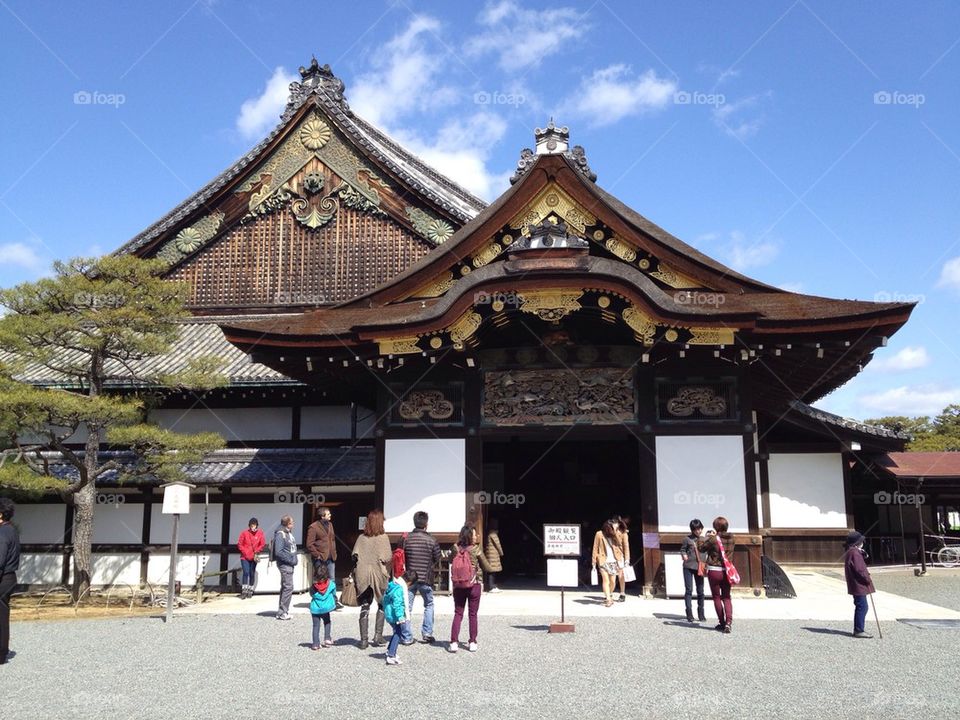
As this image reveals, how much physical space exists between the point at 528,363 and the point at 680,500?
3897 mm

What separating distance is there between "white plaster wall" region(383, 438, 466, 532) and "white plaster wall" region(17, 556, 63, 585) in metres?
8.91

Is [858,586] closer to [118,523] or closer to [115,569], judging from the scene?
[115,569]

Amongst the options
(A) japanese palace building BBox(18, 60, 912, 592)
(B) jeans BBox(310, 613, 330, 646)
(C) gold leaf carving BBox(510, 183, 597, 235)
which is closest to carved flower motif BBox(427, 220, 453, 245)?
(A) japanese palace building BBox(18, 60, 912, 592)

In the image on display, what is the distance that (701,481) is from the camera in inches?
567

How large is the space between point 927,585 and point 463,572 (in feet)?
44.5

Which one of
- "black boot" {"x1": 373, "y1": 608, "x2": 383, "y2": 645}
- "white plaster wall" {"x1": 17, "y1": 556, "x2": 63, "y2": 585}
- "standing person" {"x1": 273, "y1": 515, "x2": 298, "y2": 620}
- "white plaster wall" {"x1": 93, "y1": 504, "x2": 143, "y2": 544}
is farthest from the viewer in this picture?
"white plaster wall" {"x1": 93, "y1": 504, "x2": 143, "y2": 544}

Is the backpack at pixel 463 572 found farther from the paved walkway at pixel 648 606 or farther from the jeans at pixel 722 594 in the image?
the jeans at pixel 722 594

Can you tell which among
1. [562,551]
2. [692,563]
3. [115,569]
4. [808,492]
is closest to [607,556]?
[692,563]

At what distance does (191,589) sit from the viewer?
57.9ft

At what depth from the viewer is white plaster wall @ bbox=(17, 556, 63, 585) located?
Answer: 60.3ft

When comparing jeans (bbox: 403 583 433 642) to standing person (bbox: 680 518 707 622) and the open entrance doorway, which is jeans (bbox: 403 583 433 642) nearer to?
standing person (bbox: 680 518 707 622)

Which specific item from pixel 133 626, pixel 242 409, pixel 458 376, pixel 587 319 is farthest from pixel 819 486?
pixel 133 626

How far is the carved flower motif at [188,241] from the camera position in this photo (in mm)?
24047

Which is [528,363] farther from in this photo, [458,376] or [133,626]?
[133,626]
